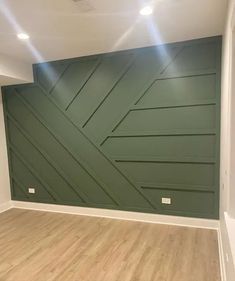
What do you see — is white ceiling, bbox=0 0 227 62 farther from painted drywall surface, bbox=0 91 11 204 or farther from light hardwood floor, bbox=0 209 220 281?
light hardwood floor, bbox=0 209 220 281

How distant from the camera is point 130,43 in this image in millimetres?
3182

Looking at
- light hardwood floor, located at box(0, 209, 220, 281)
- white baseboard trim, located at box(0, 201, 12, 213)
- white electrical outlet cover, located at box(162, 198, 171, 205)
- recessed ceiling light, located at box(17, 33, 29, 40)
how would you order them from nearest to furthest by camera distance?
light hardwood floor, located at box(0, 209, 220, 281)
recessed ceiling light, located at box(17, 33, 29, 40)
white electrical outlet cover, located at box(162, 198, 171, 205)
white baseboard trim, located at box(0, 201, 12, 213)

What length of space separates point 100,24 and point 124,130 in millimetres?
1590

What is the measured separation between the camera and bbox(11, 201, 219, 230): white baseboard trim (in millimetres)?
3297

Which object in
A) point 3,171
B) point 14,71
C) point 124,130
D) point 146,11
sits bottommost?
point 3,171

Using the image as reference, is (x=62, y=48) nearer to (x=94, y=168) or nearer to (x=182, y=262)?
(x=94, y=168)

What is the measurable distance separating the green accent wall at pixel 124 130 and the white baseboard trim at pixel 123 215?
0.29 ft

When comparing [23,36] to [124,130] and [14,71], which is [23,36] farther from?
[124,130]

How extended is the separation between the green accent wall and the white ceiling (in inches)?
14.1

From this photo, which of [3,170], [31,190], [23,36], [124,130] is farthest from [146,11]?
[3,170]

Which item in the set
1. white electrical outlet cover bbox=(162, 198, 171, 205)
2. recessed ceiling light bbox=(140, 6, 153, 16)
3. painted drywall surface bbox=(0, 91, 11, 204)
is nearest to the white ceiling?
recessed ceiling light bbox=(140, 6, 153, 16)

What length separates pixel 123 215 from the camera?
3709 millimetres

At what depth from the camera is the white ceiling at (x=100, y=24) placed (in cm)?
212

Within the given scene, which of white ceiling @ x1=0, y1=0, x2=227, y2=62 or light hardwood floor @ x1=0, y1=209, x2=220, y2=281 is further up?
white ceiling @ x1=0, y1=0, x2=227, y2=62
